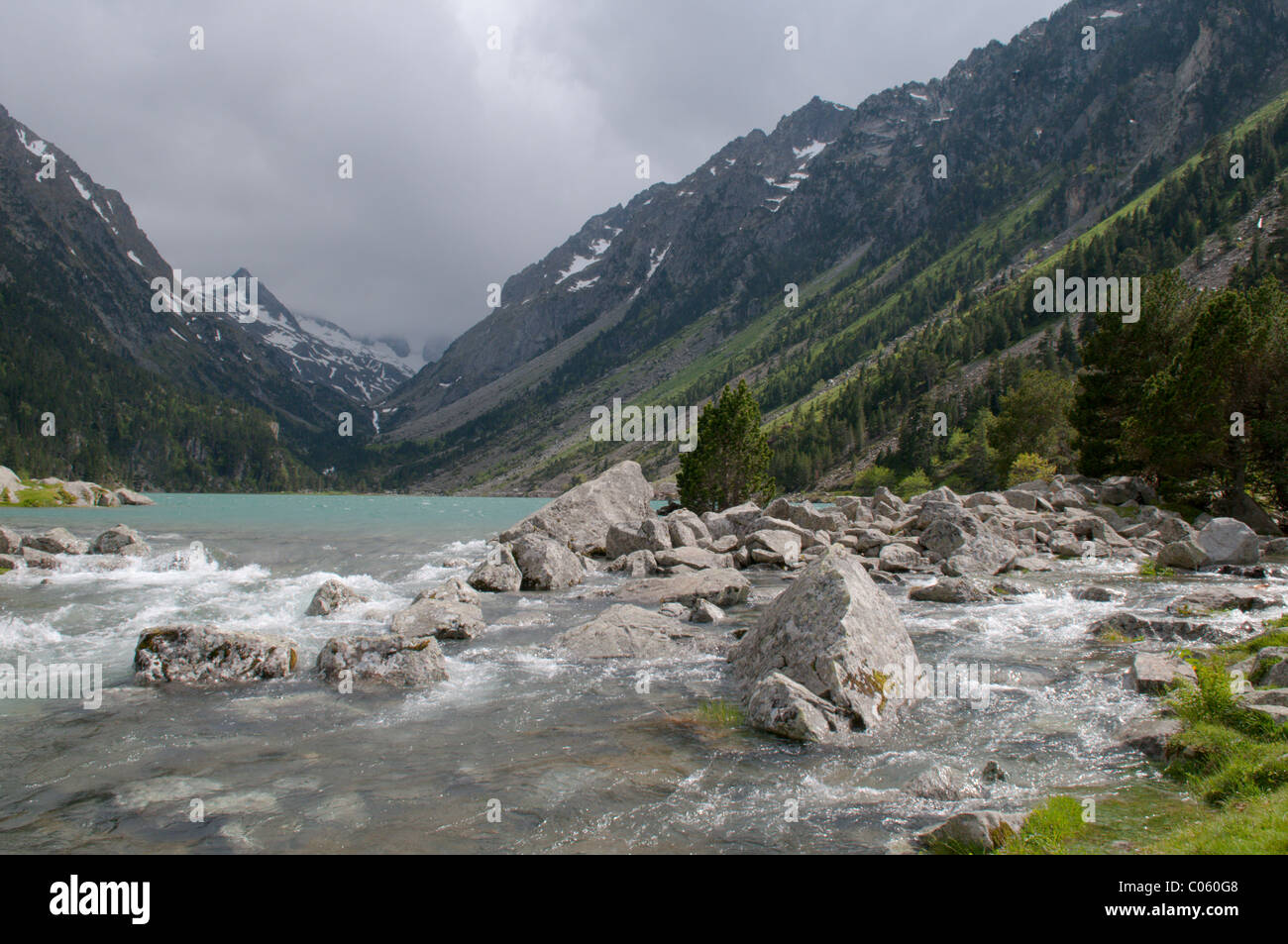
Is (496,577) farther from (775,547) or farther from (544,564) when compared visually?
(775,547)

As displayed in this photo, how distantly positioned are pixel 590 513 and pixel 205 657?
91.2 feet

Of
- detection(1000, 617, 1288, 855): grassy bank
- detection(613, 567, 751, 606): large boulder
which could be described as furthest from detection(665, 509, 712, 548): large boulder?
detection(1000, 617, 1288, 855): grassy bank

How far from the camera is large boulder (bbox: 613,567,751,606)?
23.8 metres

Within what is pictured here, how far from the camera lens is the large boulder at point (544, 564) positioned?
28609 mm

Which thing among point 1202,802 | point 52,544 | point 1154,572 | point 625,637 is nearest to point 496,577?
point 625,637

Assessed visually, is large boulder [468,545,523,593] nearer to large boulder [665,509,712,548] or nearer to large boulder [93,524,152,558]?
large boulder [665,509,712,548]

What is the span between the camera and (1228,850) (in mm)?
5801

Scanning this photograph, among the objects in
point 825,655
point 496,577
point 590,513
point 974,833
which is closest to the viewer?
point 974,833

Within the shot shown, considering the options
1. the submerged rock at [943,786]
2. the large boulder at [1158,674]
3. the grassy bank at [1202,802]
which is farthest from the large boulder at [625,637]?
the grassy bank at [1202,802]

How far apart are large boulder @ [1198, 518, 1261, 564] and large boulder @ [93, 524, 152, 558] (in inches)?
1987

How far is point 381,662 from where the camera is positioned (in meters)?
14.6
